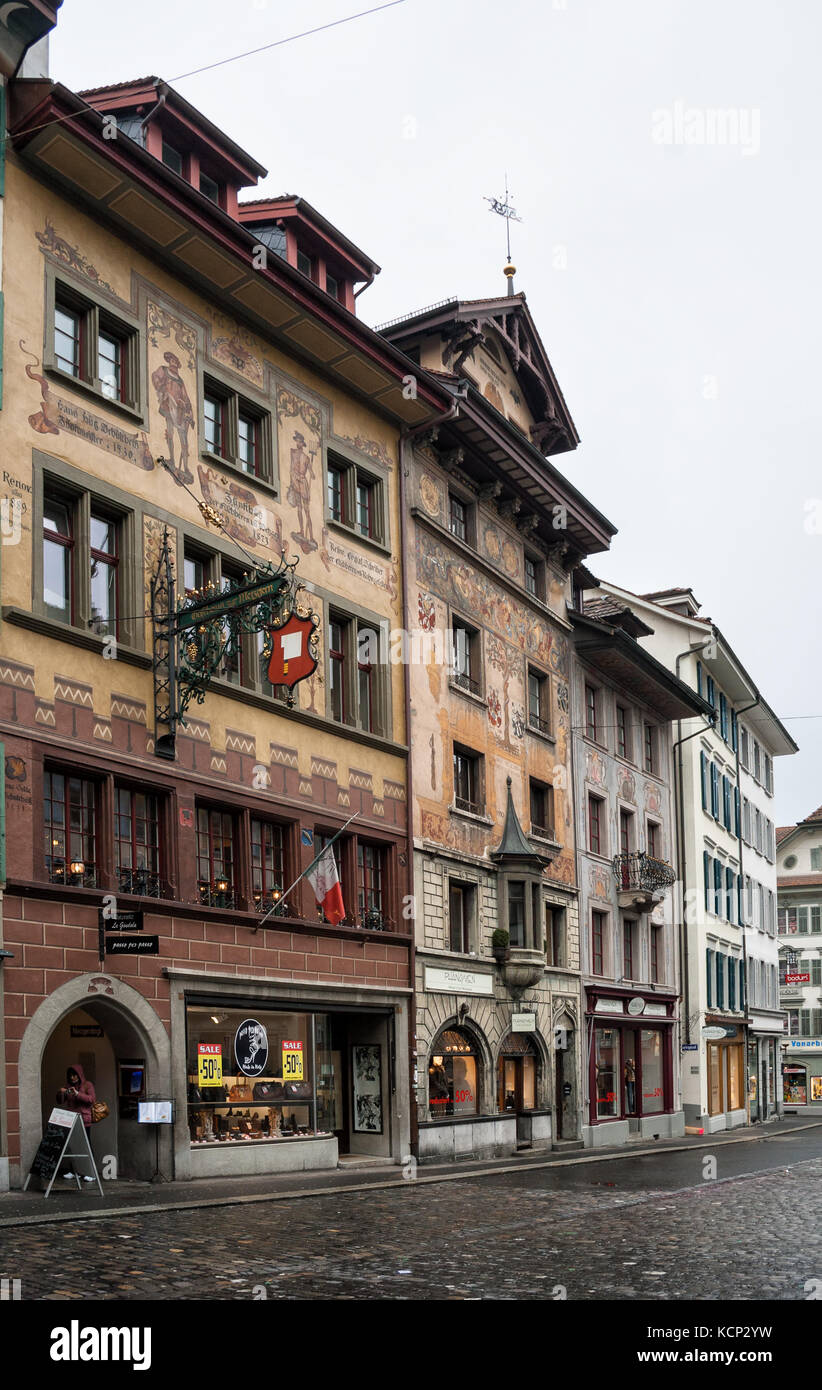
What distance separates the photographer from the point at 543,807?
3650cm

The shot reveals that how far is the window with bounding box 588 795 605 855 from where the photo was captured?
39.8m

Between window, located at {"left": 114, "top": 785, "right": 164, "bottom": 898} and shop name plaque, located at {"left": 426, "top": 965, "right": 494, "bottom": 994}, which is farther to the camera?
shop name plaque, located at {"left": 426, "top": 965, "right": 494, "bottom": 994}

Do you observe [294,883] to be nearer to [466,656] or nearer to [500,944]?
[500,944]

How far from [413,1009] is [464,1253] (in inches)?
579

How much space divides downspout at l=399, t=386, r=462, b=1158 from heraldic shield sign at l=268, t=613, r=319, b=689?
20.8 ft

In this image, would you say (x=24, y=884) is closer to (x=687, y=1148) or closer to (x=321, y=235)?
(x=321, y=235)

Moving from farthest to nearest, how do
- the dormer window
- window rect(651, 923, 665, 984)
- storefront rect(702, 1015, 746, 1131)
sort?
storefront rect(702, 1015, 746, 1131)
window rect(651, 923, 665, 984)
the dormer window

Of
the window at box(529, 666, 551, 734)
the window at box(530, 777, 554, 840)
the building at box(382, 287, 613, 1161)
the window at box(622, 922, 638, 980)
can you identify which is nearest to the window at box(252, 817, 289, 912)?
the building at box(382, 287, 613, 1161)

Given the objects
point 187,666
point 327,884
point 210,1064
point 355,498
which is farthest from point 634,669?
point 210,1064

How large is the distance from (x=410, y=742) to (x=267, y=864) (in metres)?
5.29

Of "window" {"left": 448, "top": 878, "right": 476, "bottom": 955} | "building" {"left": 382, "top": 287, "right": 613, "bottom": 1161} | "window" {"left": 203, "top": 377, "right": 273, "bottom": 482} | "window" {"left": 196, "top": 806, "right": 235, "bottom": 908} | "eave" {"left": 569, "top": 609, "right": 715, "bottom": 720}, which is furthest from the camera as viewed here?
"eave" {"left": 569, "top": 609, "right": 715, "bottom": 720}

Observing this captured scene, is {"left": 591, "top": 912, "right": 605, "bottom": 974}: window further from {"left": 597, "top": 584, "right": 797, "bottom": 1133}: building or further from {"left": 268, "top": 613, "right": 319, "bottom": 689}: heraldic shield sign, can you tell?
{"left": 268, "top": 613, "right": 319, "bottom": 689}: heraldic shield sign

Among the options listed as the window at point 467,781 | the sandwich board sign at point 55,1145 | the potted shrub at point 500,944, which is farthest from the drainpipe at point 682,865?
the sandwich board sign at point 55,1145

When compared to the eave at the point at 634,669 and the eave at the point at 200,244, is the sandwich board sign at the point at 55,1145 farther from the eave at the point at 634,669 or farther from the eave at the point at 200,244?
the eave at the point at 634,669
